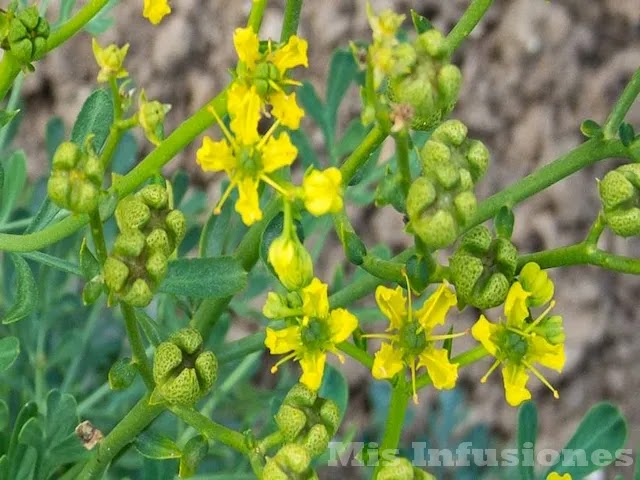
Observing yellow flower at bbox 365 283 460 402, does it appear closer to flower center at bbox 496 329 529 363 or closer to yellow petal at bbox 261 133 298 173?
flower center at bbox 496 329 529 363

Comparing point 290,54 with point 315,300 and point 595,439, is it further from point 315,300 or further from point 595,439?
point 595,439

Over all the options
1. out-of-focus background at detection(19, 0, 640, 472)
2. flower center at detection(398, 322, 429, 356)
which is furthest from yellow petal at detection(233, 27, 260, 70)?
out-of-focus background at detection(19, 0, 640, 472)

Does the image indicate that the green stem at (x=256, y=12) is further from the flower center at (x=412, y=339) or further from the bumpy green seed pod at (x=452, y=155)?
the flower center at (x=412, y=339)

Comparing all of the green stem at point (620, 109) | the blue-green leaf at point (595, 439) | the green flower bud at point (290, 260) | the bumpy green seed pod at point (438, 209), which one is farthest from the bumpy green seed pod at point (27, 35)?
the blue-green leaf at point (595, 439)

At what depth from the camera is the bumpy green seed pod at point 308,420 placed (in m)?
1.03

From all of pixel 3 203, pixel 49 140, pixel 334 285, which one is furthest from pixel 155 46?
pixel 3 203

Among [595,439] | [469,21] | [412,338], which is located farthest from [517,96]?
[412,338]

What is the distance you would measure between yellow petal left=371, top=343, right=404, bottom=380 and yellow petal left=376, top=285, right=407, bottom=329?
0.03 m

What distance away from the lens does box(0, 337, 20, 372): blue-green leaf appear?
1.10 metres

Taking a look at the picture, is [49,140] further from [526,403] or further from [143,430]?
[526,403]

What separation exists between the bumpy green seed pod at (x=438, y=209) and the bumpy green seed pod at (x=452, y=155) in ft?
0.04

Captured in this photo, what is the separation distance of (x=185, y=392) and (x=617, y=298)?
2.05 m

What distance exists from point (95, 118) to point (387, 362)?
48 centimetres

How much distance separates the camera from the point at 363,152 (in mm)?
1052
